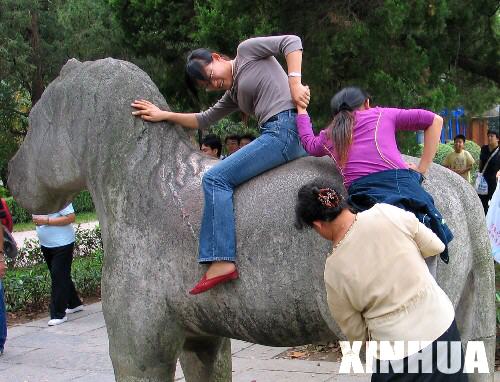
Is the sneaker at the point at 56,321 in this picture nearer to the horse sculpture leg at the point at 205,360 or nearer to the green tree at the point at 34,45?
the horse sculpture leg at the point at 205,360

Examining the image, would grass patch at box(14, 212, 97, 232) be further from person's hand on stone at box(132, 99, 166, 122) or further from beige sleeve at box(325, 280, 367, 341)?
beige sleeve at box(325, 280, 367, 341)

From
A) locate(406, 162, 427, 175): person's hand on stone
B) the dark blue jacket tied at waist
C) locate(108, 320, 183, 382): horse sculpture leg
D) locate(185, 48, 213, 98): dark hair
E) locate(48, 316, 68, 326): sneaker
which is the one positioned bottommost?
locate(48, 316, 68, 326): sneaker

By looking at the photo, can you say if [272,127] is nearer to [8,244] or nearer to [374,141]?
[374,141]

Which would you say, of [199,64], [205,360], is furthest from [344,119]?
[205,360]

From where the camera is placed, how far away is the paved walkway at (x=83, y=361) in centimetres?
601

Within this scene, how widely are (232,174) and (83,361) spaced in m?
3.98

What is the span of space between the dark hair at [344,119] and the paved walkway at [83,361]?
9.96 feet

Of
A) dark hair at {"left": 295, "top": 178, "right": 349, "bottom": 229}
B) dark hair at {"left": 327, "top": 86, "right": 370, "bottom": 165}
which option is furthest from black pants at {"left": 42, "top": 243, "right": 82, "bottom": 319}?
dark hair at {"left": 295, "top": 178, "right": 349, "bottom": 229}

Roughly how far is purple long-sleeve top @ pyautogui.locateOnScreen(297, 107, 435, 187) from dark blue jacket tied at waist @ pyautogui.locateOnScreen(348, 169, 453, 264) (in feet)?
0.12

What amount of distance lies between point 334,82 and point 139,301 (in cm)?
467

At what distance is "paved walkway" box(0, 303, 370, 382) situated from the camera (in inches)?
237

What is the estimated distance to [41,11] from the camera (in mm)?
20625

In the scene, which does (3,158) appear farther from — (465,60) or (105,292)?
(105,292)

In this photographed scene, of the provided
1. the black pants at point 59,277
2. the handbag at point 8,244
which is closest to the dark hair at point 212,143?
the handbag at point 8,244
